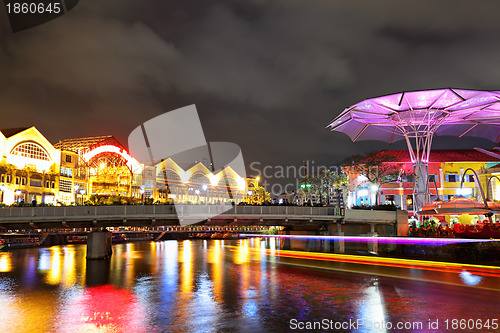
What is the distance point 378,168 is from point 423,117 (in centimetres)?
1370

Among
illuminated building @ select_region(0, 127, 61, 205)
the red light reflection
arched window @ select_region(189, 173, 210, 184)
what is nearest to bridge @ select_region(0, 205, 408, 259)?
the red light reflection

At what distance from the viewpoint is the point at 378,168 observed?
6481 cm

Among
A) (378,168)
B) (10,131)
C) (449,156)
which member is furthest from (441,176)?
(10,131)

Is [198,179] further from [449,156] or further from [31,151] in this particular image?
[449,156]

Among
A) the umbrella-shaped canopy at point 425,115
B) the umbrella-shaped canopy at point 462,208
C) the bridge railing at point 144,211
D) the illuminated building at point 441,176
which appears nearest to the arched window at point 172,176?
the illuminated building at point 441,176

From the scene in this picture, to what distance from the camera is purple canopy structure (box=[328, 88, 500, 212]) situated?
47719mm

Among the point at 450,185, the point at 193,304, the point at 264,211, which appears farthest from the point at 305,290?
the point at 450,185

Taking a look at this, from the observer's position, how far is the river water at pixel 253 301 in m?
13.9

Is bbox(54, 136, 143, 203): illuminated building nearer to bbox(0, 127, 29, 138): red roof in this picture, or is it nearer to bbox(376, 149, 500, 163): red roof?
bbox(0, 127, 29, 138): red roof

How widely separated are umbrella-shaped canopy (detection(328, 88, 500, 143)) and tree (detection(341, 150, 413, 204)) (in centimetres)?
393

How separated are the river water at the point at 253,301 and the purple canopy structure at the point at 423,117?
26.5 metres

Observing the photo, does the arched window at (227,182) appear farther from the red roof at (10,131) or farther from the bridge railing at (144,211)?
the bridge railing at (144,211)

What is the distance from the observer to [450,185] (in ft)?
240

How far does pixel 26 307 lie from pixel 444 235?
126 ft
